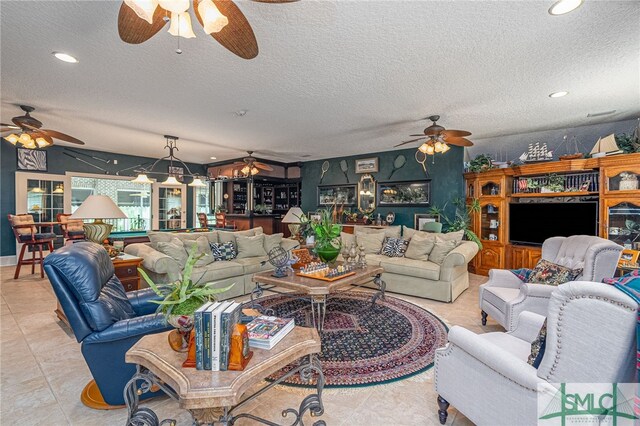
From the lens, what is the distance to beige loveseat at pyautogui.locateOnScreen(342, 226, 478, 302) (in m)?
4.04

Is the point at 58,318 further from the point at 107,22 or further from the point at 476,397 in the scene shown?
the point at 476,397

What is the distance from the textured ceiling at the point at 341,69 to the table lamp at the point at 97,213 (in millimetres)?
1307

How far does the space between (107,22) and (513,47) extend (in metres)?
3.23

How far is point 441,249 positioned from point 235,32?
3.90 metres

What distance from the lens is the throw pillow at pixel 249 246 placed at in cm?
480

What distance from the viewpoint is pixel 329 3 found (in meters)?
1.97

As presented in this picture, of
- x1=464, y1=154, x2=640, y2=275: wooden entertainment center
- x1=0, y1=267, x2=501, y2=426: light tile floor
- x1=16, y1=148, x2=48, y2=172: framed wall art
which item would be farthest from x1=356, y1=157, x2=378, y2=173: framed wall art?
x1=16, y1=148, x2=48, y2=172: framed wall art

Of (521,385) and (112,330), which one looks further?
(112,330)

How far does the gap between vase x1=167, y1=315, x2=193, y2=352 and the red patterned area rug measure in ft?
3.49

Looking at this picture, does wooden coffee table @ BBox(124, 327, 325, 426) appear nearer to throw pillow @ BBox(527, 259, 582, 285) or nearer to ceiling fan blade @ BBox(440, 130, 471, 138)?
throw pillow @ BBox(527, 259, 582, 285)

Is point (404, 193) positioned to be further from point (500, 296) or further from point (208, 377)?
point (208, 377)

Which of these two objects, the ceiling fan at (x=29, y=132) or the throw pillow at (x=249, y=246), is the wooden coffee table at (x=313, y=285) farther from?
the ceiling fan at (x=29, y=132)

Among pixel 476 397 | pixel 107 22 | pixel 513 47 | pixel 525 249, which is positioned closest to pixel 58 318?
pixel 107 22

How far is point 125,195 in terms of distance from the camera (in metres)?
10.3
